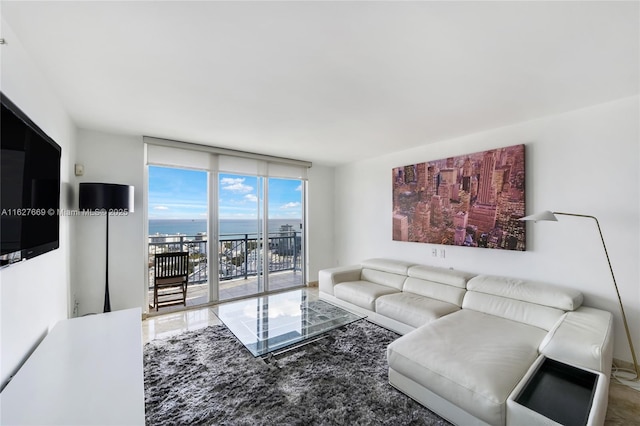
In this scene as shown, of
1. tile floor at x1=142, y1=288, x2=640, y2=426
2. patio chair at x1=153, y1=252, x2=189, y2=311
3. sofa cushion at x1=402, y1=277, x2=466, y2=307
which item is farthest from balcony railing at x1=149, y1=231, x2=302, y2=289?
sofa cushion at x1=402, y1=277, x2=466, y2=307

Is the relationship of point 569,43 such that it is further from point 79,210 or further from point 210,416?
point 79,210

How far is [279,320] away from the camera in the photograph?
2.82 m

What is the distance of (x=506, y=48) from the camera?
66.8 inches

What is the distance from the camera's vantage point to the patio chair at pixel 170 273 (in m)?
3.76

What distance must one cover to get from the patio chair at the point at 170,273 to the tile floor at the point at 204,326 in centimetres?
28

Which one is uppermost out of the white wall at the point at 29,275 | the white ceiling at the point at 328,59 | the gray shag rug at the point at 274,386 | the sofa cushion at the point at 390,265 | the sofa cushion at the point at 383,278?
the white ceiling at the point at 328,59

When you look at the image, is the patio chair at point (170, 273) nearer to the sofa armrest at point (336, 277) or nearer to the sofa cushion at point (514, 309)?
the sofa armrest at point (336, 277)

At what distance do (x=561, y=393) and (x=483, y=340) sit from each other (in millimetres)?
570

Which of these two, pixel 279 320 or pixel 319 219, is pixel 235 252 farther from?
pixel 279 320

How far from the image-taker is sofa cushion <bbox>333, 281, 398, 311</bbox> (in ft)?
11.2

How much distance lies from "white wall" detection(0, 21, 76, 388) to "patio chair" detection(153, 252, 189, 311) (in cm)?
112

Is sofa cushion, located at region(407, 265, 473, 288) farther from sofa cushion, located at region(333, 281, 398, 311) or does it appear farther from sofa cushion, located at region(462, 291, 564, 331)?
sofa cushion, located at region(333, 281, 398, 311)

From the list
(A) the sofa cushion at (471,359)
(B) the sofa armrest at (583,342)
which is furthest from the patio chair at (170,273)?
(B) the sofa armrest at (583,342)

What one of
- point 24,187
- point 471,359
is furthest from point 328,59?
point 471,359
